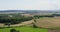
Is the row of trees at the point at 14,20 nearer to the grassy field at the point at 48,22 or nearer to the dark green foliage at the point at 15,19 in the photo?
the dark green foliage at the point at 15,19

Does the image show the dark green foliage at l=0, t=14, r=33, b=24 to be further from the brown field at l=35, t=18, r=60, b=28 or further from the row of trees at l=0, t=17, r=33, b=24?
the brown field at l=35, t=18, r=60, b=28

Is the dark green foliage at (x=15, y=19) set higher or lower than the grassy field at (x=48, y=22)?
higher

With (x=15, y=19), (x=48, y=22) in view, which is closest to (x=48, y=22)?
(x=48, y=22)

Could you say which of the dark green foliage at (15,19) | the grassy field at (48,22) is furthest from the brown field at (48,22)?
the dark green foliage at (15,19)

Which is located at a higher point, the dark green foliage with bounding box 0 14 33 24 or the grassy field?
the dark green foliage with bounding box 0 14 33 24

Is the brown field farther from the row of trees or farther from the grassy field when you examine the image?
the row of trees

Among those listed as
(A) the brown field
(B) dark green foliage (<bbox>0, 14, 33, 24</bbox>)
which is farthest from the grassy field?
(B) dark green foliage (<bbox>0, 14, 33, 24</bbox>)
